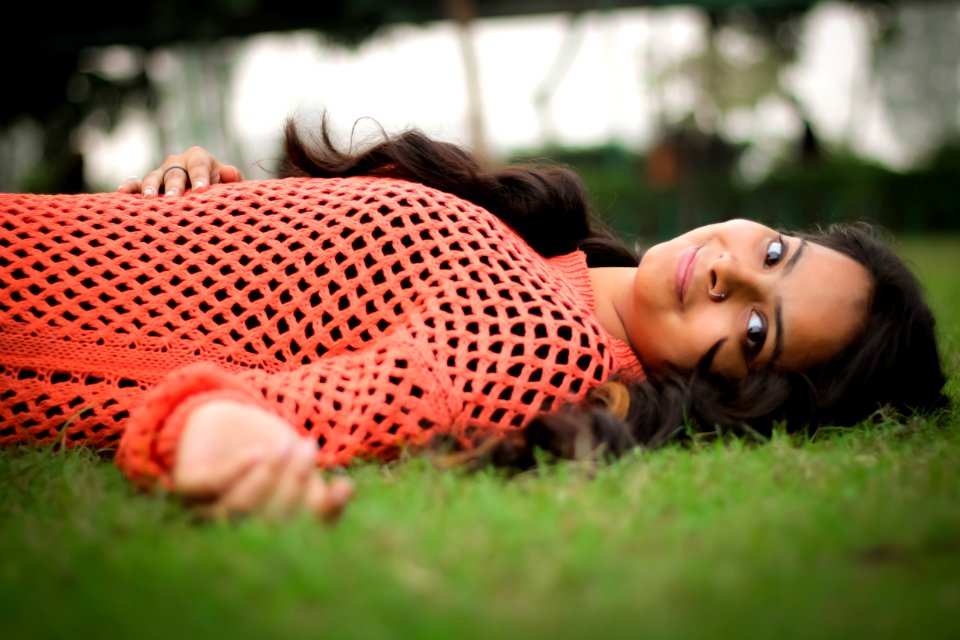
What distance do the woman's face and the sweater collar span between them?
0.26 feet

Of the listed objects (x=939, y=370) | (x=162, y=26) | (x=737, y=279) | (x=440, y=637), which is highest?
(x=162, y=26)

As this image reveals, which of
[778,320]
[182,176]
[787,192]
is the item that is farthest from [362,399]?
[787,192]

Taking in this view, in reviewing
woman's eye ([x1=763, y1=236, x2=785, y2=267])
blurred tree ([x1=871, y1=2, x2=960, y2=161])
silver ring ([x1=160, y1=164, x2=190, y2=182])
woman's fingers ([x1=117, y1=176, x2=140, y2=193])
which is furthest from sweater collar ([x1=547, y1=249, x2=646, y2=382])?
blurred tree ([x1=871, y1=2, x2=960, y2=161])

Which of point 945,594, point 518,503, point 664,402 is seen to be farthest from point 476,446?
point 945,594

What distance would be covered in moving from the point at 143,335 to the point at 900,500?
2.08 meters

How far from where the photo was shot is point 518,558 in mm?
1502

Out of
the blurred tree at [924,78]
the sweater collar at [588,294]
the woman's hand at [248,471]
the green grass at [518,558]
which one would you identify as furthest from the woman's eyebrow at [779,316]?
the blurred tree at [924,78]

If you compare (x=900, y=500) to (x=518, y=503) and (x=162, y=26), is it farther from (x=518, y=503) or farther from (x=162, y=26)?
(x=162, y=26)

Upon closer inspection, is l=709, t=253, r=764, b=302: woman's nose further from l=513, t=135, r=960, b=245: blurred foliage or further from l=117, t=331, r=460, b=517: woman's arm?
l=513, t=135, r=960, b=245: blurred foliage

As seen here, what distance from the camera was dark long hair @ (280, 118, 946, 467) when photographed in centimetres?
234

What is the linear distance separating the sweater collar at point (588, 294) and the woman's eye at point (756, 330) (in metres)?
0.36

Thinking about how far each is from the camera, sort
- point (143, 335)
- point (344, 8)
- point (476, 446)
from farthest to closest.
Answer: point (344, 8) < point (143, 335) < point (476, 446)

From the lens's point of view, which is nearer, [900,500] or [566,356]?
Result: [900,500]

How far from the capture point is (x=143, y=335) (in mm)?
2527
